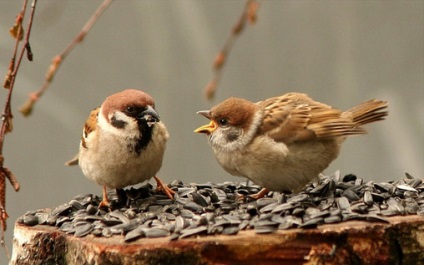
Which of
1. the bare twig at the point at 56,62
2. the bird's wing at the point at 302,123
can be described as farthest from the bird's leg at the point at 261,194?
the bare twig at the point at 56,62

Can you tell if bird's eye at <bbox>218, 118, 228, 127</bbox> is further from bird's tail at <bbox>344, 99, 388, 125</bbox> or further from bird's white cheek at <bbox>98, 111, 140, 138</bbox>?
bird's tail at <bbox>344, 99, 388, 125</bbox>

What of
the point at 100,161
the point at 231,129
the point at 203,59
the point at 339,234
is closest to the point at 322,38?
the point at 203,59

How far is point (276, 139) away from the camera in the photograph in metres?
3.72

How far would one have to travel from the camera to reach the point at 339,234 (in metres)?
2.88

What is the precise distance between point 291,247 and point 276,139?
945mm

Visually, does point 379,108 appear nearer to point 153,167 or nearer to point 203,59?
point 153,167

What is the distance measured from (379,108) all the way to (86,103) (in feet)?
7.53

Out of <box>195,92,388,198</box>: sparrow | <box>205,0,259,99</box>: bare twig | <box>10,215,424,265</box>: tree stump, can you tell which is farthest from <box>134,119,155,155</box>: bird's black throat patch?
<box>205,0,259,99</box>: bare twig

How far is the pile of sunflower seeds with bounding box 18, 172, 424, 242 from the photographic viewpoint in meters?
2.99

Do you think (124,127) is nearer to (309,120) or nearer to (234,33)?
(309,120)

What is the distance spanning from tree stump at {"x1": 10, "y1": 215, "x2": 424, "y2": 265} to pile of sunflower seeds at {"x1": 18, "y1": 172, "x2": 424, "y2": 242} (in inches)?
2.1

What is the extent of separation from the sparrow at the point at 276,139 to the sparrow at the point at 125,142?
0.79ft

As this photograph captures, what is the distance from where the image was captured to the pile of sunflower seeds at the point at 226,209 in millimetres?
2988

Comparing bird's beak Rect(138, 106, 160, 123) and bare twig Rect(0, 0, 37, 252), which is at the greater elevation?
bird's beak Rect(138, 106, 160, 123)
